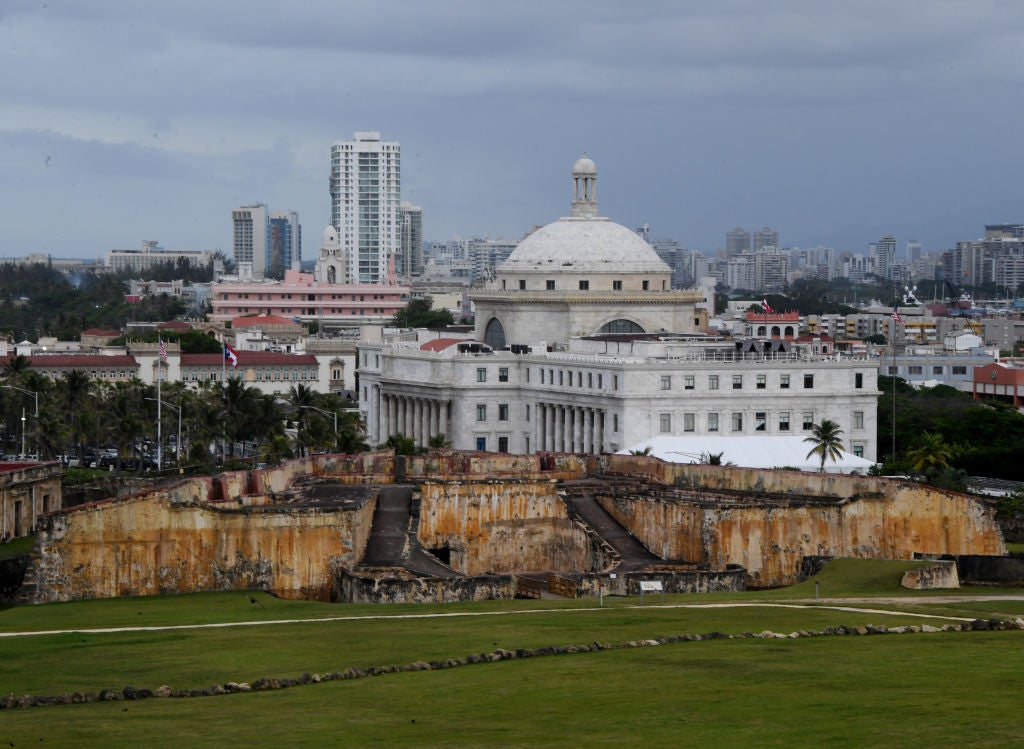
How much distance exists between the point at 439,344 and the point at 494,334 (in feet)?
27.1

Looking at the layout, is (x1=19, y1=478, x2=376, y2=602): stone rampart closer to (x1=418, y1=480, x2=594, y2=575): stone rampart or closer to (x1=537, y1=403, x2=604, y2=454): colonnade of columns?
(x1=418, y1=480, x2=594, y2=575): stone rampart

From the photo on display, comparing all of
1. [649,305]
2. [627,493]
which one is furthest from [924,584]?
[649,305]

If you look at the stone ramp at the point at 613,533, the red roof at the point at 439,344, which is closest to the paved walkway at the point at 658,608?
the stone ramp at the point at 613,533

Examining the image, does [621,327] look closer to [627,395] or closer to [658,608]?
[627,395]

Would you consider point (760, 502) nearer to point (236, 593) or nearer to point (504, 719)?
point (236, 593)

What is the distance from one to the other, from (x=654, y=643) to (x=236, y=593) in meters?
18.7

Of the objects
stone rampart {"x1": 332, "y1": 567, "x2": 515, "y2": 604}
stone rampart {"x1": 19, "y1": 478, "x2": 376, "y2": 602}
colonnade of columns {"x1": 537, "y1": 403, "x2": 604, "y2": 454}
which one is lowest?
stone rampart {"x1": 332, "y1": 567, "x2": 515, "y2": 604}

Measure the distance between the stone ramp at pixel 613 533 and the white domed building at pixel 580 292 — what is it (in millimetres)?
68632

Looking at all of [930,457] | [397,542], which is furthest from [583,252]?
[397,542]

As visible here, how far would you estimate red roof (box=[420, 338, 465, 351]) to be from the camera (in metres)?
146

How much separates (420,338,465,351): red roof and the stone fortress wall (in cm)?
5577

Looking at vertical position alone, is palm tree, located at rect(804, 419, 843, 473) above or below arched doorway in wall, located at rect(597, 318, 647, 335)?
below

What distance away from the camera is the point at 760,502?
74.7 metres

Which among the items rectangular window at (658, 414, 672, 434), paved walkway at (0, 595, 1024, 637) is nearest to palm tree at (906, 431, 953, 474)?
rectangular window at (658, 414, 672, 434)
